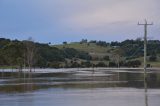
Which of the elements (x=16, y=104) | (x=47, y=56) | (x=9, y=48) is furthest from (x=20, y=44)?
(x=16, y=104)

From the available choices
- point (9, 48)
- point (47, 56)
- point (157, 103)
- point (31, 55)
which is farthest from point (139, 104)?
point (47, 56)

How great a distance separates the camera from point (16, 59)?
116625 millimetres

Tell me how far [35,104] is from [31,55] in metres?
87.4

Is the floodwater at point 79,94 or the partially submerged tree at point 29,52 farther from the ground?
the partially submerged tree at point 29,52

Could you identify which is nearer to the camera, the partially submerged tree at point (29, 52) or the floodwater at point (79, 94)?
the floodwater at point (79, 94)

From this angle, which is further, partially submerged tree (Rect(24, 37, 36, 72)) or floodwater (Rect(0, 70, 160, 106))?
partially submerged tree (Rect(24, 37, 36, 72))

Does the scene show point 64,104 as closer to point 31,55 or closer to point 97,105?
point 97,105

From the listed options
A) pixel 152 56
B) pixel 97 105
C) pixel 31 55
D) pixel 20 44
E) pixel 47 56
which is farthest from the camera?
pixel 152 56

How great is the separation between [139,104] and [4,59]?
10115cm

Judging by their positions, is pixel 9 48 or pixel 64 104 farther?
pixel 9 48

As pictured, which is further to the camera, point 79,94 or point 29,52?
point 29,52

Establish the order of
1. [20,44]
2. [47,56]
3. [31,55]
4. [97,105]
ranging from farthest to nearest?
1. [47,56]
2. [20,44]
3. [31,55]
4. [97,105]

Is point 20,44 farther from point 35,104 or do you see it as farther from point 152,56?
point 35,104

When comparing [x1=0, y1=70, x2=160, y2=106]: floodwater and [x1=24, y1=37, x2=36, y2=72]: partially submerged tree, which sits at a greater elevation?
[x1=24, y1=37, x2=36, y2=72]: partially submerged tree
